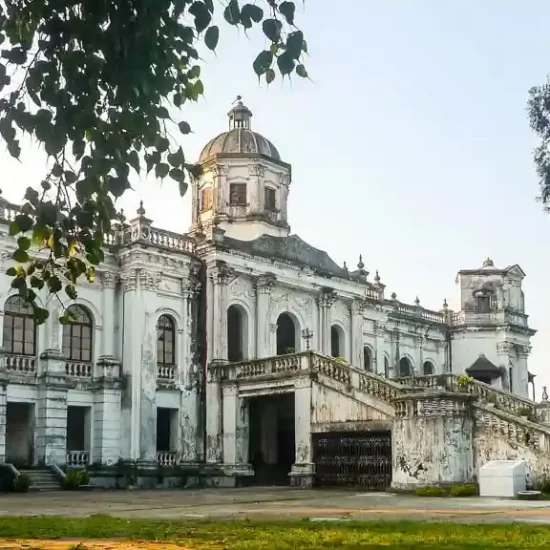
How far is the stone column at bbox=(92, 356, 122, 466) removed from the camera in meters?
28.3

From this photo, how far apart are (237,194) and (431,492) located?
1707 cm

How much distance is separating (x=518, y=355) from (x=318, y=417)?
67.2ft

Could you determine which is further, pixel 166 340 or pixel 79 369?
pixel 166 340

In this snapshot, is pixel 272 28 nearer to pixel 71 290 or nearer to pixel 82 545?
pixel 71 290

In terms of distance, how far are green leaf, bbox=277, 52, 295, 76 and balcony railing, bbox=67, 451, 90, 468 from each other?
23.3 meters

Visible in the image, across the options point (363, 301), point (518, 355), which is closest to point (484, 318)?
point (518, 355)

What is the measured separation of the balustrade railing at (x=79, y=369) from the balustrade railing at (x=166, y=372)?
7.36 feet

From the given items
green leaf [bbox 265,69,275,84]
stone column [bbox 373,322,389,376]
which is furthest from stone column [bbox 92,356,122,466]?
green leaf [bbox 265,69,275,84]

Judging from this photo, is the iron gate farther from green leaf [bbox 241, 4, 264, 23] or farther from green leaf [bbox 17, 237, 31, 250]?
green leaf [bbox 241, 4, 264, 23]

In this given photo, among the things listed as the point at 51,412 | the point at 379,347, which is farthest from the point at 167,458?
the point at 379,347

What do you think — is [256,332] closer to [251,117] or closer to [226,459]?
[226,459]

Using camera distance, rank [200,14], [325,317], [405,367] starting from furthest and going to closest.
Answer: [405,367] → [325,317] → [200,14]

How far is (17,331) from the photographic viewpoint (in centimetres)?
2759

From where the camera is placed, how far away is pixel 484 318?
145 ft
